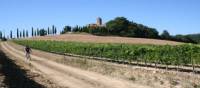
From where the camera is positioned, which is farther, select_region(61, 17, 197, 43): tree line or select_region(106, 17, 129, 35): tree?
select_region(106, 17, 129, 35): tree

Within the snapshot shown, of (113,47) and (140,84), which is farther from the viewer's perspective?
(113,47)

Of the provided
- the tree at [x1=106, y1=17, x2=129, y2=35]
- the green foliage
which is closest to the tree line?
the tree at [x1=106, y1=17, x2=129, y2=35]

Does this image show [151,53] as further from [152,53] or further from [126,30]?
[126,30]

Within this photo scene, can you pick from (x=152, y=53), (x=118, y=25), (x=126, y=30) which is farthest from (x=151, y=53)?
(x=118, y=25)

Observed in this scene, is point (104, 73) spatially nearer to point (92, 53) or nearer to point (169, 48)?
point (169, 48)

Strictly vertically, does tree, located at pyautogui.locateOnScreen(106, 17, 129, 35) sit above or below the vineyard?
above

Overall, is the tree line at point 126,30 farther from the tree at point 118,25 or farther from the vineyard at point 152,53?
the vineyard at point 152,53

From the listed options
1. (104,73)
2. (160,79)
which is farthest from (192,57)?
(160,79)

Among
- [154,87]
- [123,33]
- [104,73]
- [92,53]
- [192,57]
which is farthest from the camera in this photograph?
[123,33]

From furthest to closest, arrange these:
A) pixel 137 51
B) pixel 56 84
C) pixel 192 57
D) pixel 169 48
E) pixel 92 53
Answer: pixel 92 53, pixel 137 51, pixel 169 48, pixel 192 57, pixel 56 84

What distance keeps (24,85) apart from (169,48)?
98.1 feet

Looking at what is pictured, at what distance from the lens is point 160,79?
30.6m

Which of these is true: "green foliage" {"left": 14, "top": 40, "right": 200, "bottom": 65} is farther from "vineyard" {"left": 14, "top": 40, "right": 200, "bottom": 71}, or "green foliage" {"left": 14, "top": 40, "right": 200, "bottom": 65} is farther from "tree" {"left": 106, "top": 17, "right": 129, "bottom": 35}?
"tree" {"left": 106, "top": 17, "right": 129, "bottom": 35}

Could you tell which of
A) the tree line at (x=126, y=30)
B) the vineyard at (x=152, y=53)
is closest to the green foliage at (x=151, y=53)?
the vineyard at (x=152, y=53)
